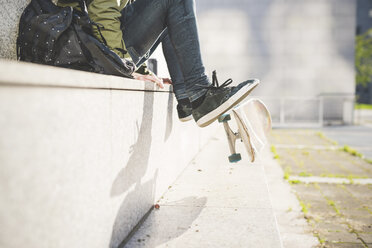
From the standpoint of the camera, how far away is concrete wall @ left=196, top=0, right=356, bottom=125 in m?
11.8

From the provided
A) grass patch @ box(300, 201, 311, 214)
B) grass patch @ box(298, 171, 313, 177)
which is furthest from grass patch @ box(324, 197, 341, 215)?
grass patch @ box(298, 171, 313, 177)

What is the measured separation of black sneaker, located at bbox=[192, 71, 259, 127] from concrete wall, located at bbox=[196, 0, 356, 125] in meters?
10.4

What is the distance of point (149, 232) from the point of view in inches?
60.1

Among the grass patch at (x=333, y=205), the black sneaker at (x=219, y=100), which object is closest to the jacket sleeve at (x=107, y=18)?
the black sneaker at (x=219, y=100)

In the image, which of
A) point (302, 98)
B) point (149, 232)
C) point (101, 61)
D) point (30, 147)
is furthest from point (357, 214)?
point (302, 98)

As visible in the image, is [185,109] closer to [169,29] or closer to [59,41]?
[169,29]

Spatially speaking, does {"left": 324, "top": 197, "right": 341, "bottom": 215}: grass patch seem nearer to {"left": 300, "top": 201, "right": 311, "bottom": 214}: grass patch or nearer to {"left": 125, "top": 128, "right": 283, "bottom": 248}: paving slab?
{"left": 300, "top": 201, "right": 311, "bottom": 214}: grass patch

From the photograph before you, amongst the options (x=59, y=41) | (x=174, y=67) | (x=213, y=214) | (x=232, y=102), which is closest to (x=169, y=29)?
(x=174, y=67)

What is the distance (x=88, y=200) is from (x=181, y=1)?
1.23 metres

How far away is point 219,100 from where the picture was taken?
6.15ft

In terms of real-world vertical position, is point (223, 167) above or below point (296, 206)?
above

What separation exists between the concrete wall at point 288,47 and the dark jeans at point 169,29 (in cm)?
1048

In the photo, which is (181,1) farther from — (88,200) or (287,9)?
(287,9)

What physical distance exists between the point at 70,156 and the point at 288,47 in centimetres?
1205
